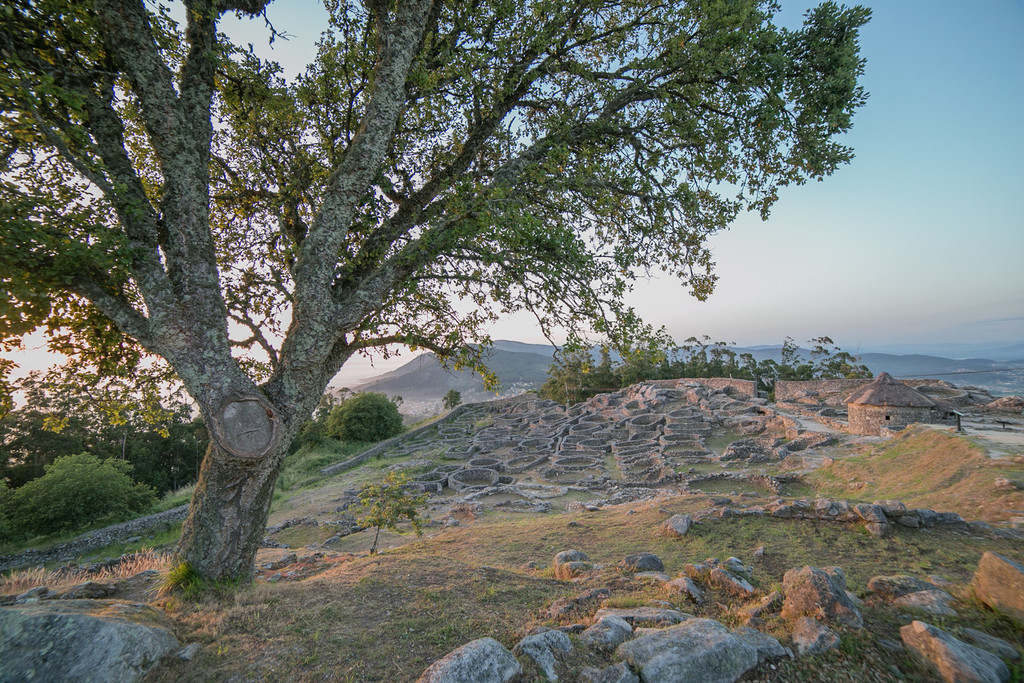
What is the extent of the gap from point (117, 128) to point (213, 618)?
5.43 meters

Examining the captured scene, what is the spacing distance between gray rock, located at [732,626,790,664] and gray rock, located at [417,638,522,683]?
176cm

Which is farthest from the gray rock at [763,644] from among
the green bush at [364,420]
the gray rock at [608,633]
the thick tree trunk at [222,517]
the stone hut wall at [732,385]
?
the green bush at [364,420]

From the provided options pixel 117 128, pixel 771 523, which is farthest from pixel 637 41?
pixel 771 523

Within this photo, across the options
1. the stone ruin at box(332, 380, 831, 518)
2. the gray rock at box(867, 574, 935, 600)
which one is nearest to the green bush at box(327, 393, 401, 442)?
the stone ruin at box(332, 380, 831, 518)

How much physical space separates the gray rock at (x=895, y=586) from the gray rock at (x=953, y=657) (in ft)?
3.97

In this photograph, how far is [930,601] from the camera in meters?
3.46

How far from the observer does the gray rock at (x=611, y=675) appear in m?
2.72

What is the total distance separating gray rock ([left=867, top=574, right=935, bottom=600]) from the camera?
3857 millimetres

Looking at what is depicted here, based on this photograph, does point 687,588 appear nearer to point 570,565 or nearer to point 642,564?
point 642,564

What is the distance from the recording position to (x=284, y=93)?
21.1 feet

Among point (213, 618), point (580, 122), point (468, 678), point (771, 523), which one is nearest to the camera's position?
point (468, 678)

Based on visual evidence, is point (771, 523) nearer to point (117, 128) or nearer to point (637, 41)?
point (637, 41)

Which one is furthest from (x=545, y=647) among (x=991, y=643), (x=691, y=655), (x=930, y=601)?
(x=930, y=601)

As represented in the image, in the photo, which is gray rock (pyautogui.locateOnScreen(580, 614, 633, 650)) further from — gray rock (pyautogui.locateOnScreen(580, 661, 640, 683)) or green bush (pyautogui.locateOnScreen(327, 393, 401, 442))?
green bush (pyautogui.locateOnScreen(327, 393, 401, 442))
